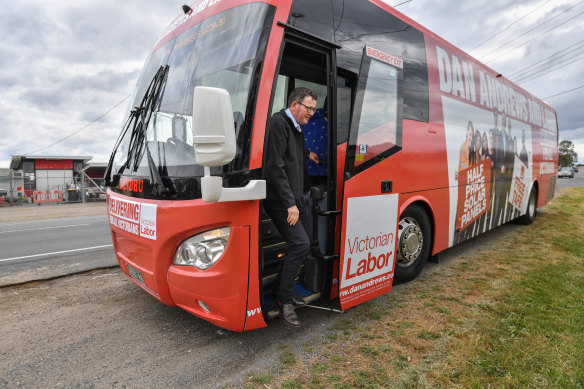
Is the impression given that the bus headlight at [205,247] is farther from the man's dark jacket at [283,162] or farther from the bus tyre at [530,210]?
the bus tyre at [530,210]

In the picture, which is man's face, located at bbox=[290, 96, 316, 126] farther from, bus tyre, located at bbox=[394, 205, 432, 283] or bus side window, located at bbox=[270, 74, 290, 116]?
bus tyre, located at bbox=[394, 205, 432, 283]

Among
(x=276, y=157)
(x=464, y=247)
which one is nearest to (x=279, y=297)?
(x=276, y=157)

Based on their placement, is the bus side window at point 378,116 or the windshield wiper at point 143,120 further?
the bus side window at point 378,116

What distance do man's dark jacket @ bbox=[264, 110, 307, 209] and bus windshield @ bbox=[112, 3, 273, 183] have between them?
10.0 inches

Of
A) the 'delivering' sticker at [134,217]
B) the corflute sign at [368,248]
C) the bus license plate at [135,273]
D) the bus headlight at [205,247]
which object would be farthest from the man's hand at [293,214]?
the bus license plate at [135,273]

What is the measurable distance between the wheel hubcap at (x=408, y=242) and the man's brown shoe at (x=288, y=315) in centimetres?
180

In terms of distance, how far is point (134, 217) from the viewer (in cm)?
285

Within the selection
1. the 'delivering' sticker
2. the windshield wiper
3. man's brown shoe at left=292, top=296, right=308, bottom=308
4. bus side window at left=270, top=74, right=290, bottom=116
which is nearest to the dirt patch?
the 'delivering' sticker

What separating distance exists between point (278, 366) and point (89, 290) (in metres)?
2.91

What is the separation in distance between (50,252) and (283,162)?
6.09 meters

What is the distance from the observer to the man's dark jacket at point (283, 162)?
261 cm

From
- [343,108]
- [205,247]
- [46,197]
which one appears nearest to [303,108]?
[343,108]

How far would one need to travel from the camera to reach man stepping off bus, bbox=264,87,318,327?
262 cm

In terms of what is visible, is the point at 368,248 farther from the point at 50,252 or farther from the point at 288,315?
the point at 50,252
